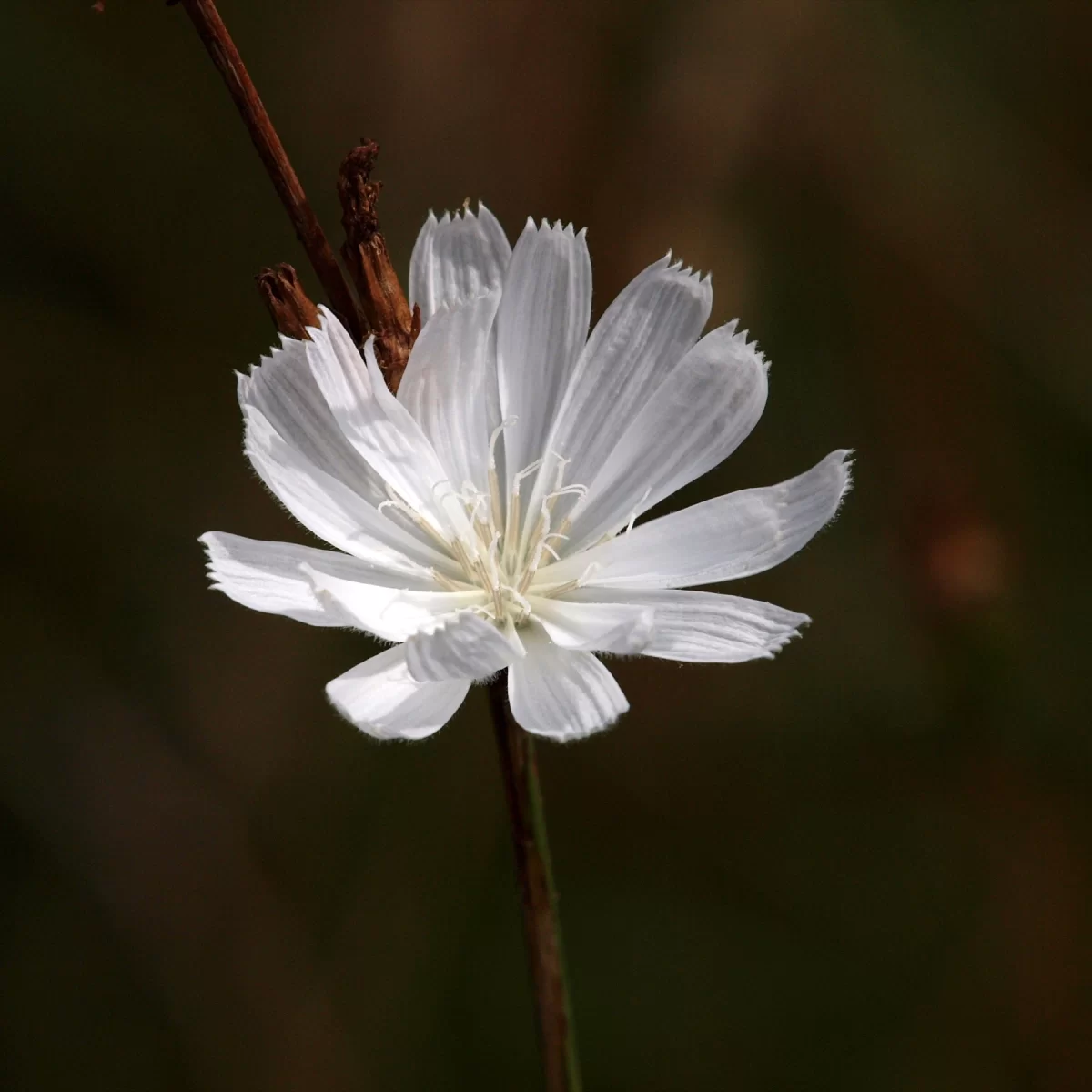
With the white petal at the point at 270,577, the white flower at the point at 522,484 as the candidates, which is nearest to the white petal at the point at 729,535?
the white flower at the point at 522,484

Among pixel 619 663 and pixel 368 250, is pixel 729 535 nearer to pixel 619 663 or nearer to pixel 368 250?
pixel 368 250

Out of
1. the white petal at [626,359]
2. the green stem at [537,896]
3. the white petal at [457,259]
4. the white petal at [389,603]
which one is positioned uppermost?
the white petal at [457,259]

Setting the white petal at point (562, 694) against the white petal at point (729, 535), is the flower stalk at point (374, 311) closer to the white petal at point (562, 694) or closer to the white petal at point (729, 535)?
the white petal at point (562, 694)

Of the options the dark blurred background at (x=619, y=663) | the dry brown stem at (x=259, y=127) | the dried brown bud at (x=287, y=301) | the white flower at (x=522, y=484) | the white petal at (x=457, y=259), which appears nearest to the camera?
the dry brown stem at (x=259, y=127)

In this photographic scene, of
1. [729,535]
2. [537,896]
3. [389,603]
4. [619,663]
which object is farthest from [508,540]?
[619,663]

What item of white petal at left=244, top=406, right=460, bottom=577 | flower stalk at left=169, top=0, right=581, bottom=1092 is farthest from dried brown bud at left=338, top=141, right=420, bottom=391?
white petal at left=244, top=406, right=460, bottom=577

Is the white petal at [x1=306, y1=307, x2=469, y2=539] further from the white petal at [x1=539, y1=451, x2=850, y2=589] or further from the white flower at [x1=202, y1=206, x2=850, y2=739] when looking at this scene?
the white petal at [x1=539, y1=451, x2=850, y2=589]

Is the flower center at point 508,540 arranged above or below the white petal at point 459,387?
below
